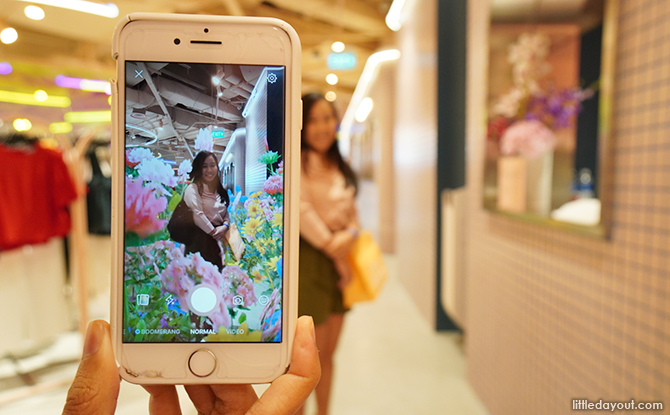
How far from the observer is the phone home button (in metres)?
0.53

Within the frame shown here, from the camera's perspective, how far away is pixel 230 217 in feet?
1.71

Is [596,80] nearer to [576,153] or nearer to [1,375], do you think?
[576,153]

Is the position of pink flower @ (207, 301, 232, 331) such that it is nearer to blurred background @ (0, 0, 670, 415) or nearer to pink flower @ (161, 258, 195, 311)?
pink flower @ (161, 258, 195, 311)

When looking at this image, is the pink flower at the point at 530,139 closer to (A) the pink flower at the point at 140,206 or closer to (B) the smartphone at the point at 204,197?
(B) the smartphone at the point at 204,197

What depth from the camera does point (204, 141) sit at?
0.51 m

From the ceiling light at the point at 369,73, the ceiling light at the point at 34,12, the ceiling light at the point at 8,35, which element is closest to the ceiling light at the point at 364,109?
the ceiling light at the point at 369,73

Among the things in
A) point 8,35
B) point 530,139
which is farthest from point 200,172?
point 530,139

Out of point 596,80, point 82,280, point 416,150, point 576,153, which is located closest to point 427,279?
point 416,150

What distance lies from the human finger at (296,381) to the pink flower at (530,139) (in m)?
1.35

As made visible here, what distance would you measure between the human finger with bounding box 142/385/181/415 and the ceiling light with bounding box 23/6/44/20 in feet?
3.89

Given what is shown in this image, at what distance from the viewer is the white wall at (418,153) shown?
113 inches

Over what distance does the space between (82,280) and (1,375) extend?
661 millimetres

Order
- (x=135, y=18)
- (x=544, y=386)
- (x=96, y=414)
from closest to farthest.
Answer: (x=96, y=414) → (x=135, y=18) → (x=544, y=386)

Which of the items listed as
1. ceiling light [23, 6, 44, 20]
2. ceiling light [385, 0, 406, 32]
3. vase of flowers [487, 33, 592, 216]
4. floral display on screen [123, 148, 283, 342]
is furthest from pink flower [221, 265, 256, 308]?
ceiling light [385, 0, 406, 32]
